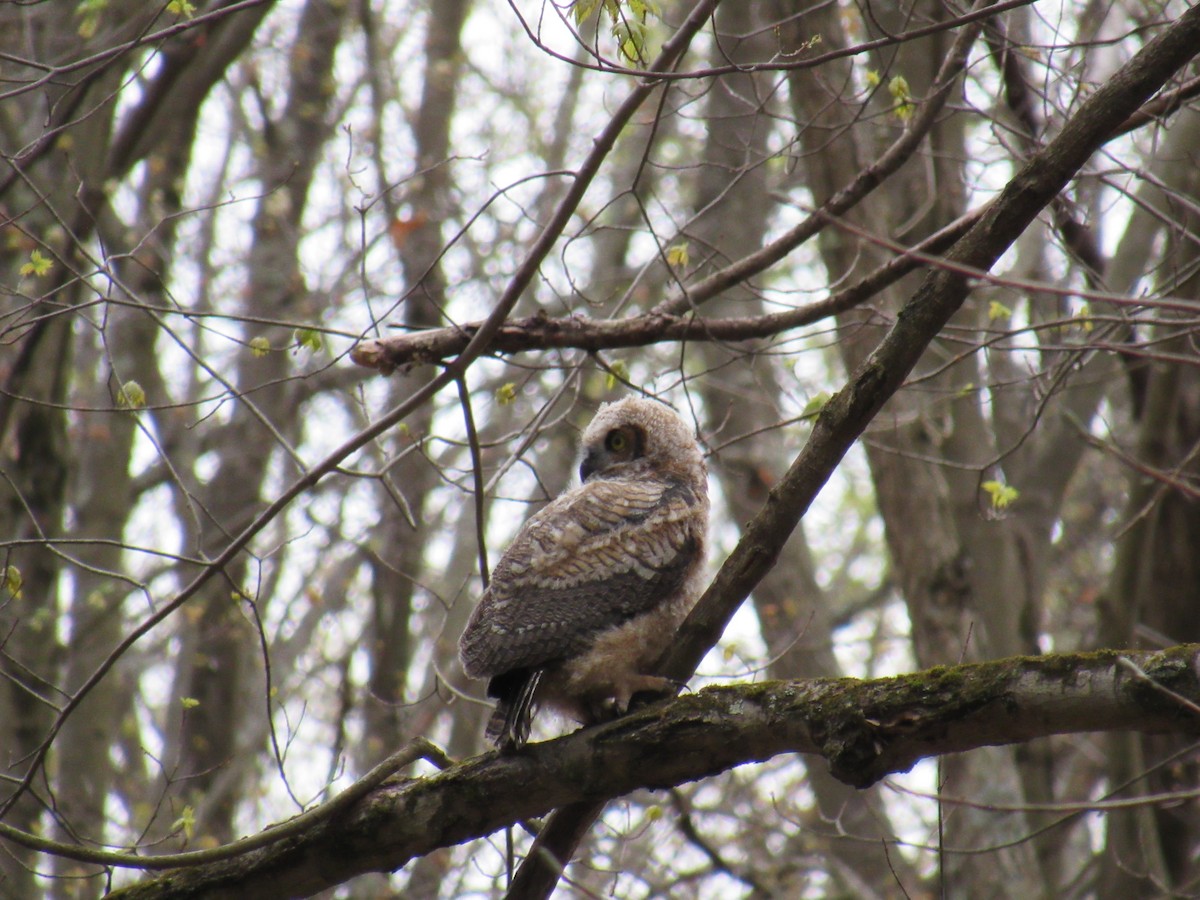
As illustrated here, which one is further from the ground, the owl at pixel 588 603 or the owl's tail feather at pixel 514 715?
the owl at pixel 588 603

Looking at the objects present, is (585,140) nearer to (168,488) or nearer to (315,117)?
(315,117)

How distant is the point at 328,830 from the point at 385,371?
1.69m

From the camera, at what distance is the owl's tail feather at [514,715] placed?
12.3 feet

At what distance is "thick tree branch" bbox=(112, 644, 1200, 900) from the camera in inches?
111

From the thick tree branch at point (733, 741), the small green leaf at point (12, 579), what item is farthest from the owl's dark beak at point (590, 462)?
the small green leaf at point (12, 579)

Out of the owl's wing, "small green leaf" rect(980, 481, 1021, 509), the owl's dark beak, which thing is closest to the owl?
the owl's wing

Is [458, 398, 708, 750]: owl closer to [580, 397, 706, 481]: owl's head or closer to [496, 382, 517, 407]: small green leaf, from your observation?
[580, 397, 706, 481]: owl's head

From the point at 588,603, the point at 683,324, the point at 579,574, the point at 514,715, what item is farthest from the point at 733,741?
the point at 683,324

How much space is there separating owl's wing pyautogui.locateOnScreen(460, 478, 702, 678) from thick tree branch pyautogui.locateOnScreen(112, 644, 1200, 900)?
0.48 meters

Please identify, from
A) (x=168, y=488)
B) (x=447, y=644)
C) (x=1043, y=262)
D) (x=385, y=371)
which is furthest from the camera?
(x=168, y=488)

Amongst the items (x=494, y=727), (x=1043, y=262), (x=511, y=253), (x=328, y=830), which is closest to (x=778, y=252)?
(x=494, y=727)

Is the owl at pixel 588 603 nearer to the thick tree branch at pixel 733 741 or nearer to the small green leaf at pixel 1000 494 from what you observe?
the thick tree branch at pixel 733 741

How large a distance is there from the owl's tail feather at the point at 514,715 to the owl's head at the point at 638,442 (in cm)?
154

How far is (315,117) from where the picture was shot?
40.9 feet
